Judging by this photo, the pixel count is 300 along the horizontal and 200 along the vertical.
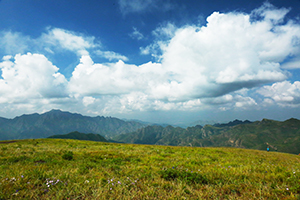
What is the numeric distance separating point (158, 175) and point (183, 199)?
248cm

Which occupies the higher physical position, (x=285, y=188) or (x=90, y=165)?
(x=285, y=188)

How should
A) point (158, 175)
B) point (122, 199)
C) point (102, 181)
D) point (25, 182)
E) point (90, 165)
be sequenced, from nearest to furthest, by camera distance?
point (122, 199)
point (25, 182)
point (102, 181)
point (158, 175)
point (90, 165)

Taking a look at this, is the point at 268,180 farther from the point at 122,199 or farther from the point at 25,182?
the point at 25,182

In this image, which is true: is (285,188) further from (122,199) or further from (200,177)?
(122,199)

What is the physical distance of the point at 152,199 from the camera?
4613 mm

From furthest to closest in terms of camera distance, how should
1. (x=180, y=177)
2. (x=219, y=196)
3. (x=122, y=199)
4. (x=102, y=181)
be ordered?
(x=180, y=177)
(x=102, y=181)
(x=219, y=196)
(x=122, y=199)

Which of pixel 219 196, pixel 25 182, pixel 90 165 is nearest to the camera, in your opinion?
pixel 219 196

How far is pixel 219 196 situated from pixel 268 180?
10.8ft

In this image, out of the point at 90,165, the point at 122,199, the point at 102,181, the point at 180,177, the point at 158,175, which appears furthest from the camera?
the point at 90,165

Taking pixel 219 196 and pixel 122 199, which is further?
pixel 219 196

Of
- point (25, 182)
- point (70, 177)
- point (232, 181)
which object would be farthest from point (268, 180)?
point (25, 182)

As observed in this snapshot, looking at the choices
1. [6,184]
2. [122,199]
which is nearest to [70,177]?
[6,184]

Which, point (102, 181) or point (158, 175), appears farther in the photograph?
point (158, 175)

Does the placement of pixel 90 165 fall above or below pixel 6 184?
below
